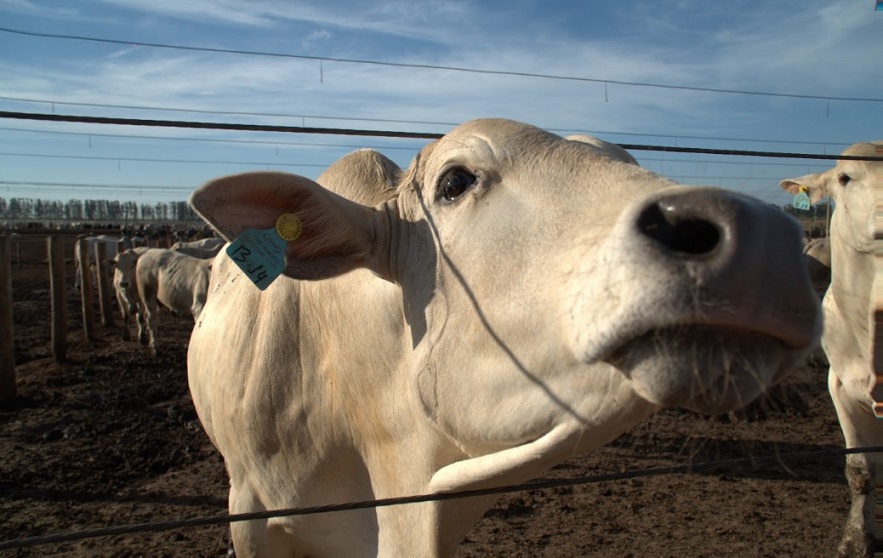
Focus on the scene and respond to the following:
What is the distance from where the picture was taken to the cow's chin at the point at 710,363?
139 cm

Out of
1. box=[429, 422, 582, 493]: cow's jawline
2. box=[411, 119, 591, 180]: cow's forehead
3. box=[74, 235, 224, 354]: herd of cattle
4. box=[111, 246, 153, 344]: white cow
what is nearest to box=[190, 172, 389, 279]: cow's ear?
box=[411, 119, 591, 180]: cow's forehead

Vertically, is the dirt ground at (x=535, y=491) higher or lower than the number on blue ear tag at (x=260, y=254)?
lower

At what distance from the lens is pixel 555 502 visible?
5.73 m

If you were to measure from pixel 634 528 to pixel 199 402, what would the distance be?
3419 mm

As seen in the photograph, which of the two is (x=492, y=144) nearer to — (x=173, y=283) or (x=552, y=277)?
(x=552, y=277)

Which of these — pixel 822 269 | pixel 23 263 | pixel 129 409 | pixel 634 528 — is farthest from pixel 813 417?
pixel 23 263

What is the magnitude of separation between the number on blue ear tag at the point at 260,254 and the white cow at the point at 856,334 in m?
4.35

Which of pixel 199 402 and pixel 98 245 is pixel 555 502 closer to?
pixel 199 402

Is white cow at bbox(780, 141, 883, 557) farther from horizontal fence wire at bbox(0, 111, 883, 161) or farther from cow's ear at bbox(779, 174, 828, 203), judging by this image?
horizontal fence wire at bbox(0, 111, 883, 161)

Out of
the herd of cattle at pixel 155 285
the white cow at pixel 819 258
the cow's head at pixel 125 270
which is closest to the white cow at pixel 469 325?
the white cow at pixel 819 258

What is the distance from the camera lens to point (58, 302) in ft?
38.0

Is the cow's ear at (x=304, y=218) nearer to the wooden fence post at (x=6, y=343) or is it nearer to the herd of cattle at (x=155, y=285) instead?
the wooden fence post at (x=6, y=343)

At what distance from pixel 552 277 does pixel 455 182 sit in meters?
0.55

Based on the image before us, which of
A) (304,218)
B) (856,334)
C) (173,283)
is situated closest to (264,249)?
(304,218)
